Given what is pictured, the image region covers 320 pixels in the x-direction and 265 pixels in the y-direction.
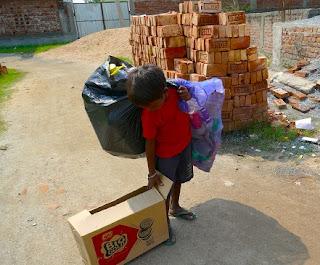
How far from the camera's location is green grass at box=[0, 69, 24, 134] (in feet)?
20.4

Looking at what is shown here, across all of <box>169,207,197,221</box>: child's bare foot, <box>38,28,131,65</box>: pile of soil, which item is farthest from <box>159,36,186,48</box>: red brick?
<box>38,28,131,65</box>: pile of soil

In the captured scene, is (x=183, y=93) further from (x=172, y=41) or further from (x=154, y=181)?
(x=172, y=41)

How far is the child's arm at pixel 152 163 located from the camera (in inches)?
94.6

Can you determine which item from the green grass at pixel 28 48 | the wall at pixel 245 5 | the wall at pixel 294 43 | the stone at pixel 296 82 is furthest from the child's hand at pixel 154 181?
the wall at pixel 245 5

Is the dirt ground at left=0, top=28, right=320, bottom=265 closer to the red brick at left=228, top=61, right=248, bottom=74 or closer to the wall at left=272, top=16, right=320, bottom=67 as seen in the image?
the red brick at left=228, top=61, right=248, bottom=74

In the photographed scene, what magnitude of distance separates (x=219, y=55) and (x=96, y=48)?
11.0 meters

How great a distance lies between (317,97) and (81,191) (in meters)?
3.99

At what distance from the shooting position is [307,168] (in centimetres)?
370

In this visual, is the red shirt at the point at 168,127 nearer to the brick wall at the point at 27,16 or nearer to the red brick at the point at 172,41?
the red brick at the point at 172,41

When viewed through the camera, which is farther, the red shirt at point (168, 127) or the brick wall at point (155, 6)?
the brick wall at point (155, 6)

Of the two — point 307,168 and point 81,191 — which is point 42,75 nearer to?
point 81,191

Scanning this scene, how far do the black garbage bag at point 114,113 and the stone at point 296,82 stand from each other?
13.4 ft

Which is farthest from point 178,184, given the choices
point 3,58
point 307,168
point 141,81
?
point 3,58

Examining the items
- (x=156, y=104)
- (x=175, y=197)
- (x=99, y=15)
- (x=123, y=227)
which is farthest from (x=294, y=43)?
(x=99, y=15)
